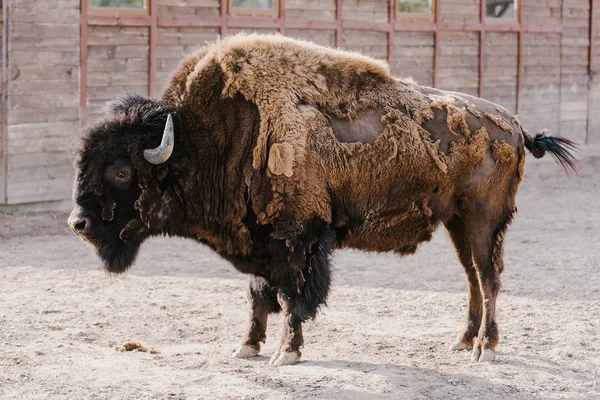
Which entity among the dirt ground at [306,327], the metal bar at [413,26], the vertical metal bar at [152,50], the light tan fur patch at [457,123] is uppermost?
the metal bar at [413,26]

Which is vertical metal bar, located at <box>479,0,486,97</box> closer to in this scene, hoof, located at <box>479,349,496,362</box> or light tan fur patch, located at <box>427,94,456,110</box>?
light tan fur patch, located at <box>427,94,456,110</box>

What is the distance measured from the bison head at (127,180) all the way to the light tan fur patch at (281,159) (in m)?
0.57

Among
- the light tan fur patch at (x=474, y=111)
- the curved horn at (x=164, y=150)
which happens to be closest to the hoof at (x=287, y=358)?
the curved horn at (x=164, y=150)

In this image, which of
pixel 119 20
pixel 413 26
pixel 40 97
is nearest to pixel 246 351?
pixel 40 97

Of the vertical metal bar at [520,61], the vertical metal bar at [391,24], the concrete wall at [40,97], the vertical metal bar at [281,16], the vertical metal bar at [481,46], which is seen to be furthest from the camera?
the vertical metal bar at [520,61]

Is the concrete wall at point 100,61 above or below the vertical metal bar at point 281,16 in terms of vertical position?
below

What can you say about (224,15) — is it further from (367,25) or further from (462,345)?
(462,345)

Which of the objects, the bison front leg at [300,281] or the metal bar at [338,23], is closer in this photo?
the bison front leg at [300,281]

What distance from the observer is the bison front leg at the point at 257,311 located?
6305 millimetres

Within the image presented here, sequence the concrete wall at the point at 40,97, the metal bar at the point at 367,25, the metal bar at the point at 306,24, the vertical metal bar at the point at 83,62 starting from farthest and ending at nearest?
the metal bar at the point at 367,25 → the metal bar at the point at 306,24 → the vertical metal bar at the point at 83,62 → the concrete wall at the point at 40,97

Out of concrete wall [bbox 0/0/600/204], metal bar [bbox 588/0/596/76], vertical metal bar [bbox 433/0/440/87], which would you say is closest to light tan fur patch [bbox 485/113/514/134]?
concrete wall [bbox 0/0/600/204]

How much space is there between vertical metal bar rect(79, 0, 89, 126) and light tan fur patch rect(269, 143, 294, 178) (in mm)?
6276

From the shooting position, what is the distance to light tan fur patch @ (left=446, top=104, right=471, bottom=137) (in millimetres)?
6355

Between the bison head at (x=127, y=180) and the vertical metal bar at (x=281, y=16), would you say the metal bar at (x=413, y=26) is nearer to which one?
the vertical metal bar at (x=281, y=16)
